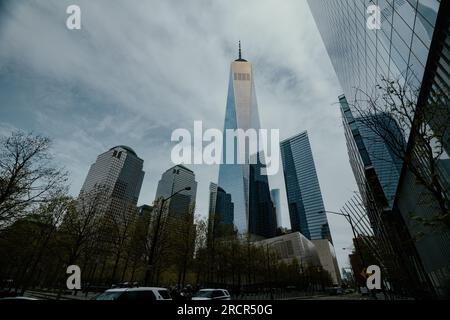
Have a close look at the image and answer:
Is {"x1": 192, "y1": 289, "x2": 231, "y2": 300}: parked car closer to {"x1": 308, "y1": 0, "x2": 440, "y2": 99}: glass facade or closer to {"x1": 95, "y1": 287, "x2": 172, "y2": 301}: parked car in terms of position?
{"x1": 95, "y1": 287, "x2": 172, "y2": 301}: parked car

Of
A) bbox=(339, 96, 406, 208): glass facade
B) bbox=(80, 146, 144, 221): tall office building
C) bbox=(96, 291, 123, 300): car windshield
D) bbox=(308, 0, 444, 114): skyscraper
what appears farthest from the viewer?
bbox=(80, 146, 144, 221): tall office building

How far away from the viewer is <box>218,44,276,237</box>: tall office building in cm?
15100

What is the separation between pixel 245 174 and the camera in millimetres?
157500

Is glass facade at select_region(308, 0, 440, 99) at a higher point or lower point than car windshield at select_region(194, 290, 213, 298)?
higher

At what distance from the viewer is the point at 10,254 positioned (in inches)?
1299

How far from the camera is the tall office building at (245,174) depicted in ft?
495

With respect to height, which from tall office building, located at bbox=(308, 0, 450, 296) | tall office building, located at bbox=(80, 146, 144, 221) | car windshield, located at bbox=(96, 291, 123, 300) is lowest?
car windshield, located at bbox=(96, 291, 123, 300)

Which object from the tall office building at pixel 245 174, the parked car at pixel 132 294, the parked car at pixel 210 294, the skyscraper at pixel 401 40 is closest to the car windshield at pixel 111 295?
the parked car at pixel 132 294

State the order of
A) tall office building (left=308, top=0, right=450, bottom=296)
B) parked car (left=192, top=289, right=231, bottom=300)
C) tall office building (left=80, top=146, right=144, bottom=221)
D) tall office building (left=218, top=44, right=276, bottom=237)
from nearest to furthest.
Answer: tall office building (left=308, top=0, right=450, bottom=296), parked car (left=192, top=289, right=231, bottom=300), tall office building (left=80, top=146, right=144, bottom=221), tall office building (left=218, top=44, right=276, bottom=237)

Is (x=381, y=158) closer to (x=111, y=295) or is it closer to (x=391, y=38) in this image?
(x=391, y=38)

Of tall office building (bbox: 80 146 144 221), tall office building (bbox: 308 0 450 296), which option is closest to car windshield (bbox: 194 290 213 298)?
tall office building (bbox: 308 0 450 296)

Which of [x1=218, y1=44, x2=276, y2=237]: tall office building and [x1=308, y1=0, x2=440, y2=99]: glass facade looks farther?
[x1=218, y1=44, x2=276, y2=237]: tall office building
